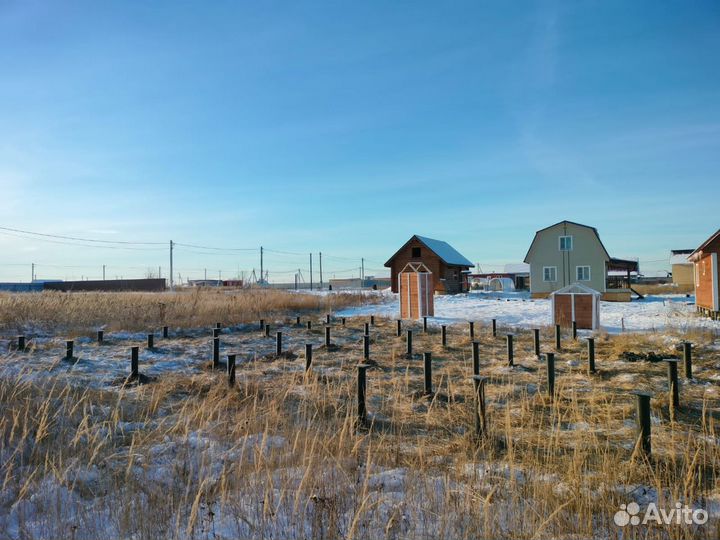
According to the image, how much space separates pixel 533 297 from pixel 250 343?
2360cm

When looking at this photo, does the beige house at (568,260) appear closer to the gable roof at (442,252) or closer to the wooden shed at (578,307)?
the gable roof at (442,252)

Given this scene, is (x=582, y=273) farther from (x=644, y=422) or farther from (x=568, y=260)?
(x=644, y=422)

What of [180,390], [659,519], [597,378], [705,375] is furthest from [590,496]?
[705,375]

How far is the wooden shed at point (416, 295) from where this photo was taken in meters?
17.8

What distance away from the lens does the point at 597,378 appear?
737cm

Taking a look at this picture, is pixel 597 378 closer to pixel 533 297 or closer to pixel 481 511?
pixel 481 511

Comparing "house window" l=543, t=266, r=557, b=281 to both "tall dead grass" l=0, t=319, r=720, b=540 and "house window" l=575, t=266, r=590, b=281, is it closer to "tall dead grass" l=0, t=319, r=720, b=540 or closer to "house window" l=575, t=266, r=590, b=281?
"house window" l=575, t=266, r=590, b=281

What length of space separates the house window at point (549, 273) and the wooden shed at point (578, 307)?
53.6 ft

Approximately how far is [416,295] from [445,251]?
73.8 ft

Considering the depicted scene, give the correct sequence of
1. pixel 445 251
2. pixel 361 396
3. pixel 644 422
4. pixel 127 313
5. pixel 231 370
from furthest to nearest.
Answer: pixel 445 251, pixel 127 313, pixel 231 370, pixel 361 396, pixel 644 422

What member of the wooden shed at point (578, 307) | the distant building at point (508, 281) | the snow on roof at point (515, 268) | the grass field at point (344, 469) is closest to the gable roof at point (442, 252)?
the distant building at point (508, 281)

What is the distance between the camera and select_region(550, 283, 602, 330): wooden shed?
1417cm

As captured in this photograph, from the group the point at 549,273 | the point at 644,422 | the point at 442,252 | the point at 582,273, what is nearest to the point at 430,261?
the point at 442,252

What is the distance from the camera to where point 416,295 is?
17.9 m
